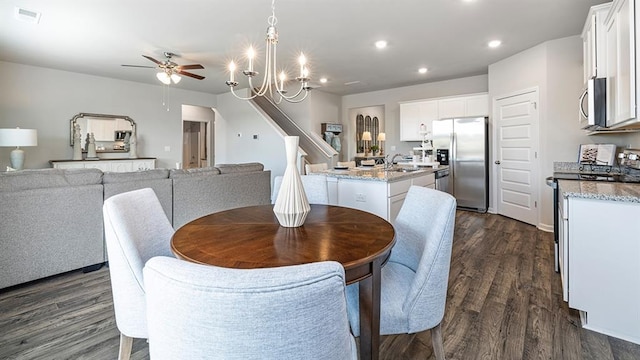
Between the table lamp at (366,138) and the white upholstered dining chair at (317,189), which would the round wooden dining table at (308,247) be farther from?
the table lamp at (366,138)

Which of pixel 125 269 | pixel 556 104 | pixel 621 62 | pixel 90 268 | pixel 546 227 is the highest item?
pixel 556 104

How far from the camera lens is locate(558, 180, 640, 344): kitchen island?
174cm

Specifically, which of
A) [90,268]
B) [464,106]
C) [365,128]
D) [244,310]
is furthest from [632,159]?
[365,128]

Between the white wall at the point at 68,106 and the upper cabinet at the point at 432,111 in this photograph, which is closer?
the white wall at the point at 68,106

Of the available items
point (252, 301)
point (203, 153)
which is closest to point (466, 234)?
point (252, 301)

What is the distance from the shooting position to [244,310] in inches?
20.3

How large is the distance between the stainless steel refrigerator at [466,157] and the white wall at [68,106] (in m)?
5.98

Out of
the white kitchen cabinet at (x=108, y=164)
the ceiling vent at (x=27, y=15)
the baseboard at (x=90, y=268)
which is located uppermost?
the ceiling vent at (x=27, y=15)

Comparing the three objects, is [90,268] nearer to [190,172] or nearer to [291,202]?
[190,172]

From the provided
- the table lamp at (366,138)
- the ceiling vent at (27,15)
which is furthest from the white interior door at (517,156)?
the ceiling vent at (27,15)

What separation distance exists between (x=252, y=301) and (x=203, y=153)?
9859 millimetres

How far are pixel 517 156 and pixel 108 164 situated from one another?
24.3 ft

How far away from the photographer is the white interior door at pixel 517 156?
14.5ft

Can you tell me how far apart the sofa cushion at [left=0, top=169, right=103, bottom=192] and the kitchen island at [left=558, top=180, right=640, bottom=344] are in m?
3.79
